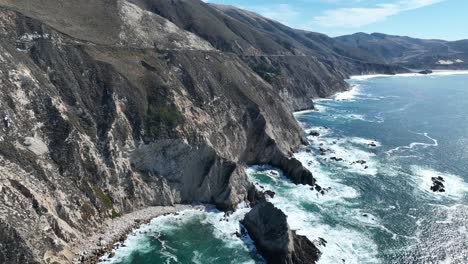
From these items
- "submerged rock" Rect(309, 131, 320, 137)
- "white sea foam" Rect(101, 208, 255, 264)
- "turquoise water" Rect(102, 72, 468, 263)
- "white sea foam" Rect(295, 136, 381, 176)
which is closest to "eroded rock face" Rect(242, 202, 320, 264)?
"turquoise water" Rect(102, 72, 468, 263)

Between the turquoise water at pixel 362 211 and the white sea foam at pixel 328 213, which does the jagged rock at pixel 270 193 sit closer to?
the turquoise water at pixel 362 211

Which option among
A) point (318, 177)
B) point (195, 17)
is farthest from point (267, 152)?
point (195, 17)

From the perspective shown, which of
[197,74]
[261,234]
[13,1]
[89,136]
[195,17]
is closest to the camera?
[261,234]

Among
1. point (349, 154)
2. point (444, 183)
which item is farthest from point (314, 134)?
point (444, 183)

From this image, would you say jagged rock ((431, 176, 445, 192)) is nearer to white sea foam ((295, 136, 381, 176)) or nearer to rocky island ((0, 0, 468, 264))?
white sea foam ((295, 136, 381, 176))

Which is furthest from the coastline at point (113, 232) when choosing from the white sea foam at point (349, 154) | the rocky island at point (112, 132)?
the white sea foam at point (349, 154)

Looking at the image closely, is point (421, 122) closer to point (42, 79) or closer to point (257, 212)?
point (257, 212)
